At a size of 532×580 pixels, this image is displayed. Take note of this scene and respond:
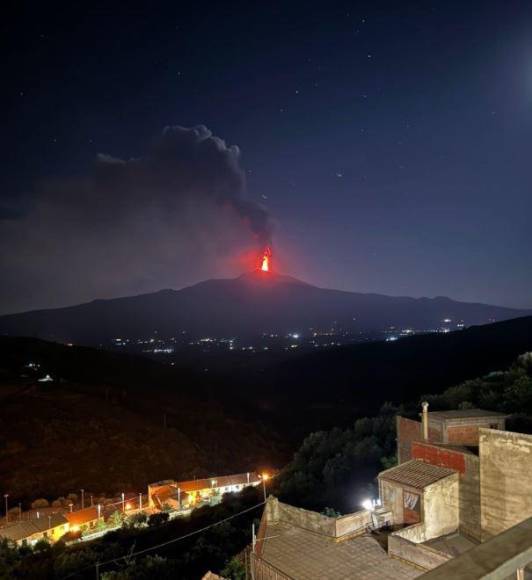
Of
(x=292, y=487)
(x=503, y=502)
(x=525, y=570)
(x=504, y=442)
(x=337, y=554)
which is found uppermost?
(x=525, y=570)

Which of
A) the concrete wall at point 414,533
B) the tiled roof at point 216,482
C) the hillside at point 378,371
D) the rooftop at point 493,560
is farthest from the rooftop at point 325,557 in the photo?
the hillside at point 378,371

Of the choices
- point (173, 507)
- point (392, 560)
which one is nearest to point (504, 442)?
point (392, 560)

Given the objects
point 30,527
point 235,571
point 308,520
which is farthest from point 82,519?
point 308,520

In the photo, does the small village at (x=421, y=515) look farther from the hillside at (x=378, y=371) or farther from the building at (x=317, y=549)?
the hillside at (x=378, y=371)

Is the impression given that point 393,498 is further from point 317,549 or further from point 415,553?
point 415,553

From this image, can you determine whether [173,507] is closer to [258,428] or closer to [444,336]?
[258,428]

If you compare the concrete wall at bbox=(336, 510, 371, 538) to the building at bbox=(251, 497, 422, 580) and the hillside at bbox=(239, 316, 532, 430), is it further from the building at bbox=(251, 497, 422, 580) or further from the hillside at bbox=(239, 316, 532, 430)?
the hillside at bbox=(239, 316, 532, 430)
